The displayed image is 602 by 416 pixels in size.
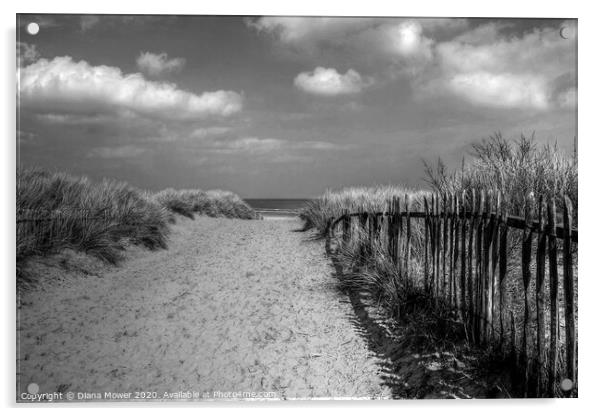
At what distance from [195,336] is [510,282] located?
276 centimetres

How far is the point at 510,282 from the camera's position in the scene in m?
3.87

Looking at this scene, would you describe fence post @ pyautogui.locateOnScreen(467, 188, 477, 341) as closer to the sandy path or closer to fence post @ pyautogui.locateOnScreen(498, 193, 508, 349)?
fence post @ pyautogui.locateOnScreen(498, 193, 508, 349)

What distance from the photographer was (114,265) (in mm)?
5500

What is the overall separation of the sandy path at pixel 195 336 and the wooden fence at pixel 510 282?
0.82 m

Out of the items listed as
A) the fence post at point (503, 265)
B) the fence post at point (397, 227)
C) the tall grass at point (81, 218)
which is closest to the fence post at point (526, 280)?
the fence post at point (503, 265)

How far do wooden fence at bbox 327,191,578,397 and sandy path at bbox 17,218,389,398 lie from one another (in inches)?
32.1

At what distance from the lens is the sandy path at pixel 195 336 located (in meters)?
3.04

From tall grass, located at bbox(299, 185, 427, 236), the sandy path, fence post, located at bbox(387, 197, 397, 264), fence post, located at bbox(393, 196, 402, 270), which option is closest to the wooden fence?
fence post, located at bbox(393, 196, 402, 270)

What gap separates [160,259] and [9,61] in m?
3.58

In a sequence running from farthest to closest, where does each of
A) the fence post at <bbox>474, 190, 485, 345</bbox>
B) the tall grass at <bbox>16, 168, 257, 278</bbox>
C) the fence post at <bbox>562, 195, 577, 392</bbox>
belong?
the tall grass at <bbox>16, 168, 257, 278</bbox>
the fence post at <bbox>474, 190, 485, 345</bbox>
the fence post at <bbox>562, 195, 577, 392</bbox>

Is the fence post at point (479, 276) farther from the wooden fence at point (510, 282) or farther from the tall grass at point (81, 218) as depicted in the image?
the tall grass at point (81, 218)

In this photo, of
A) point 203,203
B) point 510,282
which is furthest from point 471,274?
point 203,203

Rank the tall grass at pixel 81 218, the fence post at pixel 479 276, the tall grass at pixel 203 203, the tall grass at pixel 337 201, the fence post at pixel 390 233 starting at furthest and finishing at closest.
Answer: the tall grass at pixel 203 203
the tall grass at pixel 337 201
the fence post at pixel 390 233
the tall grass at pixel 81 218
the fence post at pixel 479 276

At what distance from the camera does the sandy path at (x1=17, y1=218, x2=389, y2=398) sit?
3041 millimetres
